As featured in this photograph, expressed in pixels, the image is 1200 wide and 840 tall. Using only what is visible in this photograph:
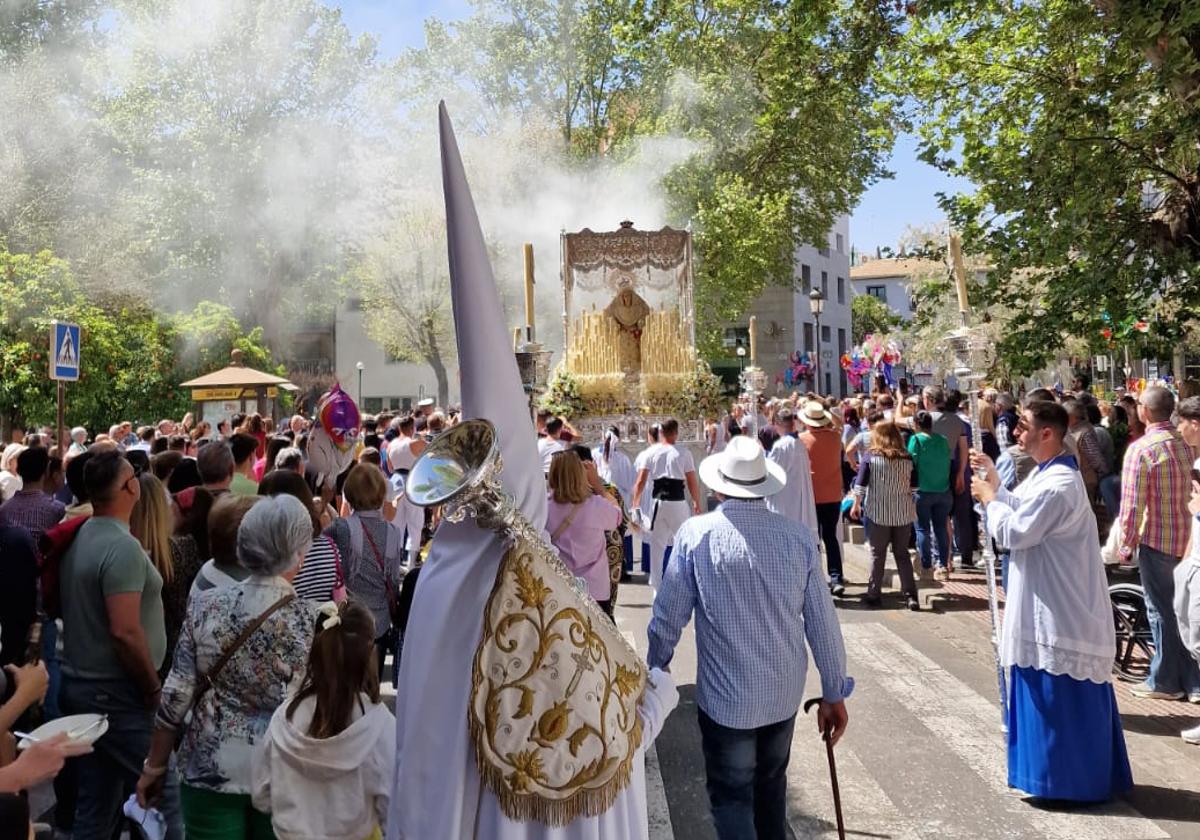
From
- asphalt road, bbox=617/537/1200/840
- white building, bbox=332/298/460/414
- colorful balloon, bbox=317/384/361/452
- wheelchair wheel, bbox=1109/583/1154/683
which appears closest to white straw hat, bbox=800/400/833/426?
asphalt road, bbox=617/537/1200/840

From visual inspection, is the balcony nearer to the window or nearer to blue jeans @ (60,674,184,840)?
the window

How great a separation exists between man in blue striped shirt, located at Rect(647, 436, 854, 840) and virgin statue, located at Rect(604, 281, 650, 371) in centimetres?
1727

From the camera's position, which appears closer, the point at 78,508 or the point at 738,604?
the point at 738,604

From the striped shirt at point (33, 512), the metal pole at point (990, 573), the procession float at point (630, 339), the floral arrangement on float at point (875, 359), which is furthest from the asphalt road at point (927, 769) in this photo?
the floral arrangement on float at point (875, 359)

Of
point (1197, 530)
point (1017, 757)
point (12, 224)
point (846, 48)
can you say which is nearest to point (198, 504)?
point (1017, 757)

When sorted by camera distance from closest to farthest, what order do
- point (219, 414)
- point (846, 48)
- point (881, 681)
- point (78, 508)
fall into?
1. point (78, 508)
2. point (881, 681)
3. point (846, 48)
4. point (219, 414)

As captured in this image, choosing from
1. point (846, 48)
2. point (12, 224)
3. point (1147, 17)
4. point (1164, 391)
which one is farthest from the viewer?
point (12, 224)

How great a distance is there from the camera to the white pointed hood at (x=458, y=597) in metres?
2.38

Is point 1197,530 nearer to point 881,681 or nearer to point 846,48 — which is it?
point 881,681

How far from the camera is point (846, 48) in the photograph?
1231cm

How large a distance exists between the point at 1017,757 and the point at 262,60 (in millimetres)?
→ 37756

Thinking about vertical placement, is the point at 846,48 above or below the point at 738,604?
above

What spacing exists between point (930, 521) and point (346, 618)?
347 inches

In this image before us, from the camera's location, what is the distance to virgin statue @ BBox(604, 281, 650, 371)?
21516mm
